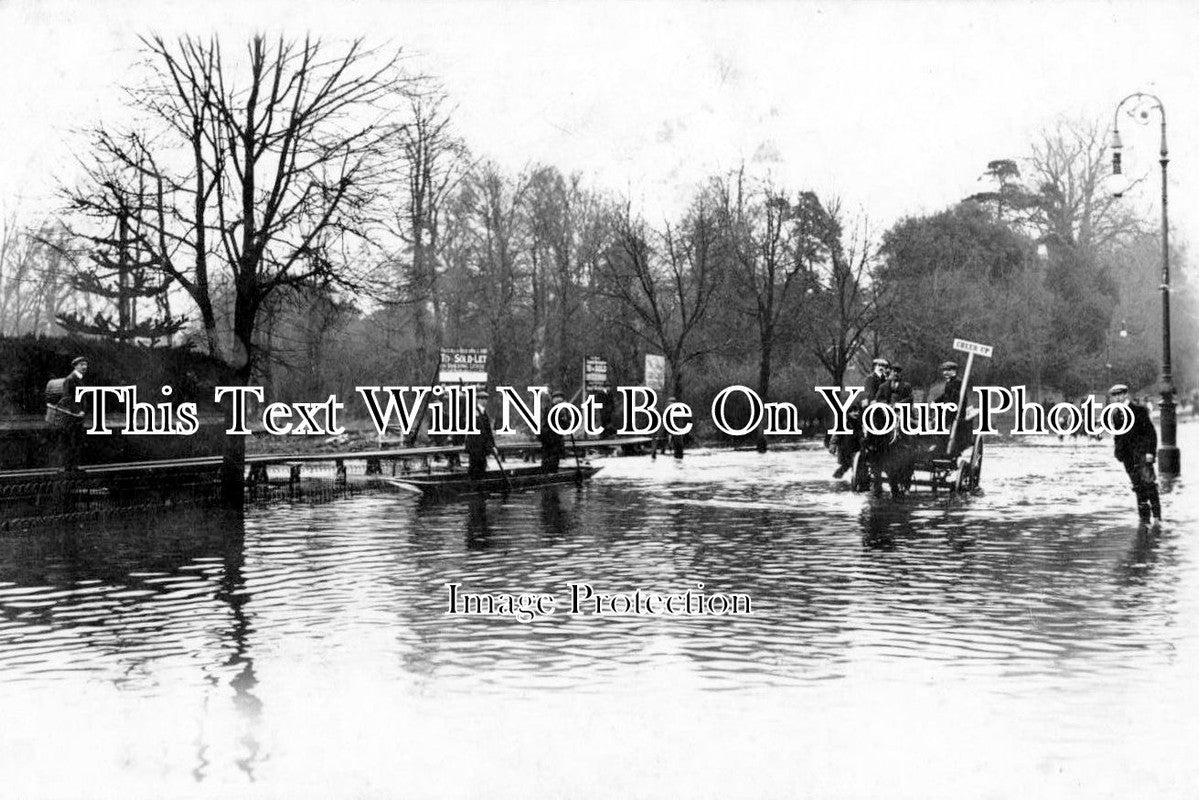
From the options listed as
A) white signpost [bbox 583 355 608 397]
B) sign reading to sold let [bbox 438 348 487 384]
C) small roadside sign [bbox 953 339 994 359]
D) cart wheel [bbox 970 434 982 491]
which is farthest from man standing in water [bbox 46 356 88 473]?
white signpost [bbox 583 355 608 397]

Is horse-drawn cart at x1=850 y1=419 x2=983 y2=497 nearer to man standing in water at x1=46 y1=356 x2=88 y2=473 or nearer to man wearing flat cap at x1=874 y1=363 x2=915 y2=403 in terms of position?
man wearing flat cap at x1=874 y1=363 x2=915 y2=403

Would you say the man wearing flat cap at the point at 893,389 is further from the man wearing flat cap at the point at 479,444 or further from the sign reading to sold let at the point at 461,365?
the sign reading to sold let at the point at 461,365

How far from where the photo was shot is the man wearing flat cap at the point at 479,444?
22016 millimetres

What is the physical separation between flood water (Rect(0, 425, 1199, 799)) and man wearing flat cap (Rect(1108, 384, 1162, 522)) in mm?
1057

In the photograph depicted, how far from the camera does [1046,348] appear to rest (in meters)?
37.1

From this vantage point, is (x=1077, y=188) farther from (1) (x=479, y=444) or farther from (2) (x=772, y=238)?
(1) (x=479, y=444)

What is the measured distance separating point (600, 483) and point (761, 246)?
75.7 feet

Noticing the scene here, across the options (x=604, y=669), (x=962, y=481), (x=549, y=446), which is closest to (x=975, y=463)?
(x=962, y=481)

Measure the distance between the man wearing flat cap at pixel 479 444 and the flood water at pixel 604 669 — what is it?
21.9 feet

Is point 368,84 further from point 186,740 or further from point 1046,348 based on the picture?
point 1046,348

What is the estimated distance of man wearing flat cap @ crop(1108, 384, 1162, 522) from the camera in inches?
625

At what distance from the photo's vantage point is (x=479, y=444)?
72.4 ft

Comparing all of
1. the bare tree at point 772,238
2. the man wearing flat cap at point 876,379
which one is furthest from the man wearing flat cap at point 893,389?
the bare tree at point 772,238

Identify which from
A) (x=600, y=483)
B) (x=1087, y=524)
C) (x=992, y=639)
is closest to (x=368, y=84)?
(x=600, y=483)
